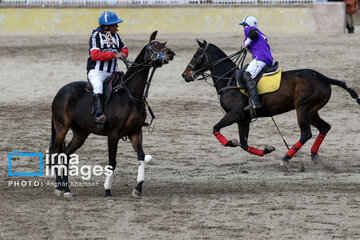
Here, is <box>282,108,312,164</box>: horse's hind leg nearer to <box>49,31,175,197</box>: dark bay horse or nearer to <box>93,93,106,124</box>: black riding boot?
<box>49,31,175,197</box>: dark bay horse

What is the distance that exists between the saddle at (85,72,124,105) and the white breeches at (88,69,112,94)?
77mm

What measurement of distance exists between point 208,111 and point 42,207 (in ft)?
27.9

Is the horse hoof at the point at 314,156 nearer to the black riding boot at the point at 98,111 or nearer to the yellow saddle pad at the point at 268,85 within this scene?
the yellow saddle pad at the point at 268,85

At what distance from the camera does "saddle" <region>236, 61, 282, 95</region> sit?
13.7 m

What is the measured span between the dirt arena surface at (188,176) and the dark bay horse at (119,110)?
658 millimetres

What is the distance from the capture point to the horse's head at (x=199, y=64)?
14.2m

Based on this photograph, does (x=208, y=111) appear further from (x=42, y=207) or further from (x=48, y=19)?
(x=48, y=19)

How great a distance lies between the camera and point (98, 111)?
11102 millimetres

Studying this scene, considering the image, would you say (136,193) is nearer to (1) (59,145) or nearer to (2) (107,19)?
(1) (59,145)

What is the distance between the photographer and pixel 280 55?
957 inches

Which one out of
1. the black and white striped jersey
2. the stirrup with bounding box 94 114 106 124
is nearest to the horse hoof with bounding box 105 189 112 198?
the stirrup with bounding box 94 114 106 124

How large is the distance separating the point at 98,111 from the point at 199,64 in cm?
358

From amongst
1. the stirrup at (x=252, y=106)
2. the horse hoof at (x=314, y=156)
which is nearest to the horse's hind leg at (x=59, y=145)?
the stirrup at (x=252, y=106)

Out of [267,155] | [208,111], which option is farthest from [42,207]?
[208,111]
